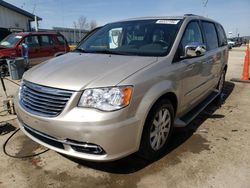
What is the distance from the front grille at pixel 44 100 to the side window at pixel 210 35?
3.16m

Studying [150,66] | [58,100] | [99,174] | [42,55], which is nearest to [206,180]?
[99,174]

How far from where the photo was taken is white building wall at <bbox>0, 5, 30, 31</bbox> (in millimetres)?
20750

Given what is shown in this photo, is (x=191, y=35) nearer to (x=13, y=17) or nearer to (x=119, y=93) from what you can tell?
(x=119, y=93)

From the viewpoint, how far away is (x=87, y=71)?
A: 3.00 meters

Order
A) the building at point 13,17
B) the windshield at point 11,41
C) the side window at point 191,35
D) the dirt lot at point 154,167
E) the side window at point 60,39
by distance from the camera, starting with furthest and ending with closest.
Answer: the building at point 13,17 < the side window at point 60,39 < the windshield at point 11,41 < the side window at point 191,35 < the dirt lot at point 154,167

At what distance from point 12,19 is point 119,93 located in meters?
22.4

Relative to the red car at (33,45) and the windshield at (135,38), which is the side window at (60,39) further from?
the windshield at (135,38)

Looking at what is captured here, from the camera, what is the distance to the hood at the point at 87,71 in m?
2.76

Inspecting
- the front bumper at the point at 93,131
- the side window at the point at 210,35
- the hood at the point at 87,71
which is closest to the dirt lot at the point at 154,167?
the front bumper at the point at 93,131

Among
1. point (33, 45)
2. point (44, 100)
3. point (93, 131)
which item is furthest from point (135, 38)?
point (33, 45)

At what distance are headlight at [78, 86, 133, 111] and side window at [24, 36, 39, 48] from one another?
9237 mm

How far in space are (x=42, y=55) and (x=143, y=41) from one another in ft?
27.6

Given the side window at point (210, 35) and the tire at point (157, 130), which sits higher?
the side window at point (210, 35)

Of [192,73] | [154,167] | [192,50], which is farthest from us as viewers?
[192,73]
